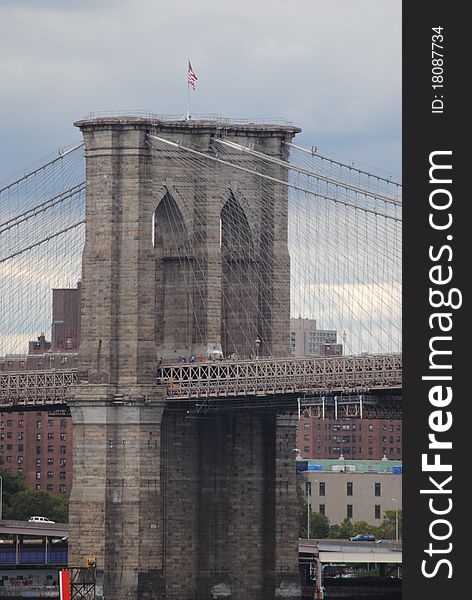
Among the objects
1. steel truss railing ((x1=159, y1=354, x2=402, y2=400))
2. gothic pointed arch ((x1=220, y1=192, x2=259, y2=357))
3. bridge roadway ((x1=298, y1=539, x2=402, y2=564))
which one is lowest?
bridge roadway ((x1=298, y1=539, x2=402, y2=564))

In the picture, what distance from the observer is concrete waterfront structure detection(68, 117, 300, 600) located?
540 feet

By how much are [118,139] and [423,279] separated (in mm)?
72583

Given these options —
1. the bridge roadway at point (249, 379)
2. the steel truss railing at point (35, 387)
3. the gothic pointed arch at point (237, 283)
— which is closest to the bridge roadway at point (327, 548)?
the gothic pointed arch at point (237, 283)

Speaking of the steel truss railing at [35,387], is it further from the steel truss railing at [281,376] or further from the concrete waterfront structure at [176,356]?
the steel truss railing at [281,376]

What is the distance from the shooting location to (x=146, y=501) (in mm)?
164750

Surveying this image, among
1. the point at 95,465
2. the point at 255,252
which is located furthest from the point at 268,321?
the point at 95,465

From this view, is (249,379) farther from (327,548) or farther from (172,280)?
(327,548)

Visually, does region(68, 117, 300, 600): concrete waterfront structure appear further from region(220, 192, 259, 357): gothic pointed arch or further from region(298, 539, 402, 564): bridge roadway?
region(298, 539, 402, 564): bridge roadway

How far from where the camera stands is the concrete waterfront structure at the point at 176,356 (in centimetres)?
16462

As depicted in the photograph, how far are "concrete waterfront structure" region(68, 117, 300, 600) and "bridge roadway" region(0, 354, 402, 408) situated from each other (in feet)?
7.03

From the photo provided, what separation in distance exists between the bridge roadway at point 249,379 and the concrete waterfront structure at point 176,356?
2144 millimetres

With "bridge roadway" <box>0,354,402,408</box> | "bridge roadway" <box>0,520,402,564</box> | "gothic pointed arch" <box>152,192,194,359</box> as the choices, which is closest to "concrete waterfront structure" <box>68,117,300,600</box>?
"gothic pointed arch" <box>152,192,194,359</box>

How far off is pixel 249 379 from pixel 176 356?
9606 millimetres

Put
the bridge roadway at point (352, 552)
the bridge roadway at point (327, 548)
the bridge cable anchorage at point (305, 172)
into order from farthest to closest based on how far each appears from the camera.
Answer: the bridge roadway at point (327, 548) < the bridge roadway at point (352, 552) < the bridge cable anchorage at point (305, 172)
